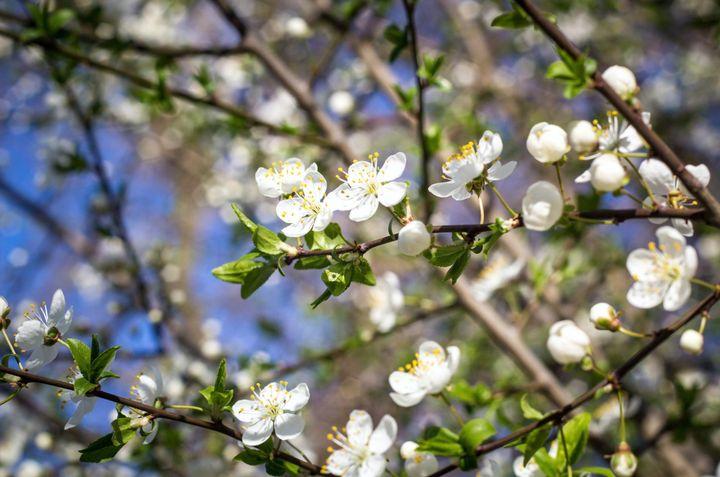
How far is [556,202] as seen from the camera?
1.05 metres

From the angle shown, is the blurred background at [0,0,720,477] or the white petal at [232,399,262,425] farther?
the blurred background at [0,0,720,477]

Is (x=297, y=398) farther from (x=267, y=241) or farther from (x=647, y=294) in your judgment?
(x=647, y=294)

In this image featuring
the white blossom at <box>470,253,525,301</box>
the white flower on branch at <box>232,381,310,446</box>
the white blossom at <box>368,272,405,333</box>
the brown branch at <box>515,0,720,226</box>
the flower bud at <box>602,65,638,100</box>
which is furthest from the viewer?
the white blossom at <box>470,253,525,301</box>

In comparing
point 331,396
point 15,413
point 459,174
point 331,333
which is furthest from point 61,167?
point 331,333

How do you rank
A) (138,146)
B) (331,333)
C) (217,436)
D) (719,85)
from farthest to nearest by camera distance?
(138,146) < (331,333) < (719,85) < (217,436)

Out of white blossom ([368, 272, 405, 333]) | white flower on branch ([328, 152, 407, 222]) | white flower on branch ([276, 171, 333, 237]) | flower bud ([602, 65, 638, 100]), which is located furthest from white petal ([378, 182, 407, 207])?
white blossom ([368, 272, 405, 333])

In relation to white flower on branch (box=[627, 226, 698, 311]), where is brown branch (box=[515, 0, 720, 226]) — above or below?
above

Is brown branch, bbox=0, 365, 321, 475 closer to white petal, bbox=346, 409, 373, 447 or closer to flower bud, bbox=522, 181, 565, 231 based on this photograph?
white petal, bbox=346, 409, 373, 447

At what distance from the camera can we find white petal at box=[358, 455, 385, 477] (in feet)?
4.02

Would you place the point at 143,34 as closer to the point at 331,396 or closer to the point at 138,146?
the point at 138,146

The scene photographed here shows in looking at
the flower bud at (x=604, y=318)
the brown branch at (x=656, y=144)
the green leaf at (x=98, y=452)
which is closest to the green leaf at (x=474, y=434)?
the flower bud at (x=604, y=318)

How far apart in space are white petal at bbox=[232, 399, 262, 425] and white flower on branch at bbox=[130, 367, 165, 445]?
0.52 ft

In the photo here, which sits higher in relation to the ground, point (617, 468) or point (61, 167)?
point (61, 167)

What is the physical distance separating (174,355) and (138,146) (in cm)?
481
